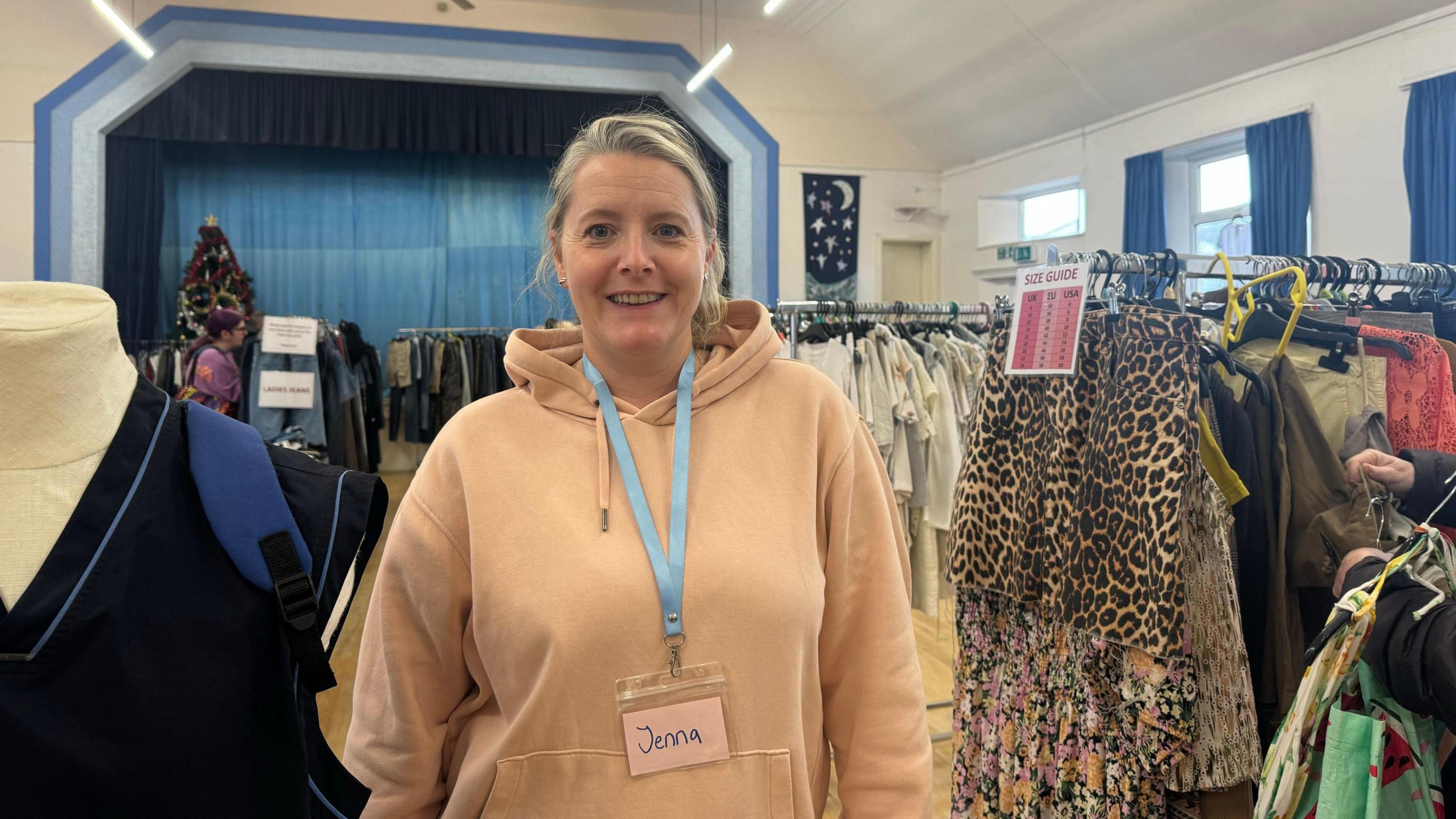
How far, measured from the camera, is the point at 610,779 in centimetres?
110

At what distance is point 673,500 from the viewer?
45.8 inches

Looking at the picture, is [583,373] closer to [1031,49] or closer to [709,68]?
[709,68]

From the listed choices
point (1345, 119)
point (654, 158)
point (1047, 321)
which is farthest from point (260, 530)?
point (1345, 119)

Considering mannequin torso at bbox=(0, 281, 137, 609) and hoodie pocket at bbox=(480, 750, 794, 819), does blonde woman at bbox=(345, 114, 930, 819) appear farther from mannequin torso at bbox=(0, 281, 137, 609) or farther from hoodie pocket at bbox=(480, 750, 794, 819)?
mannequin torso at bbox=(0, 281, 137, 609)

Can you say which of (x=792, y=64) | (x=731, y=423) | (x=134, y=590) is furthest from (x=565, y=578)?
(x=792, y=64)

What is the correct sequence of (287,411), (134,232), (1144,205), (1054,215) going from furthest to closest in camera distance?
(1054,215)
(134,232)
(1144,205)
(287,411)

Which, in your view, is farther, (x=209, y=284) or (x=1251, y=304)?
(x=209, y=284)

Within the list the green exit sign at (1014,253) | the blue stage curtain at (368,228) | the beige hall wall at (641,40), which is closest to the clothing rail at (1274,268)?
the green exit sign at (1014,253)

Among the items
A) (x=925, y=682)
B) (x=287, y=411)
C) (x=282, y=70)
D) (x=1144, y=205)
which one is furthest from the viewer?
(x=282, y=70)

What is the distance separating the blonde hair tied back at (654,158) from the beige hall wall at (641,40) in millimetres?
7173

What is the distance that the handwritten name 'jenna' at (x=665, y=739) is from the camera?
1.10 meters

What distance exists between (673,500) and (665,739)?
30cm

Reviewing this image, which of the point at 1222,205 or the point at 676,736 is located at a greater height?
the point at 1222,205

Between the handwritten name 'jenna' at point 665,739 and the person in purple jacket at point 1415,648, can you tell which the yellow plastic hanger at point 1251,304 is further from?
the handwritten name 'jenna' at point 665,739
